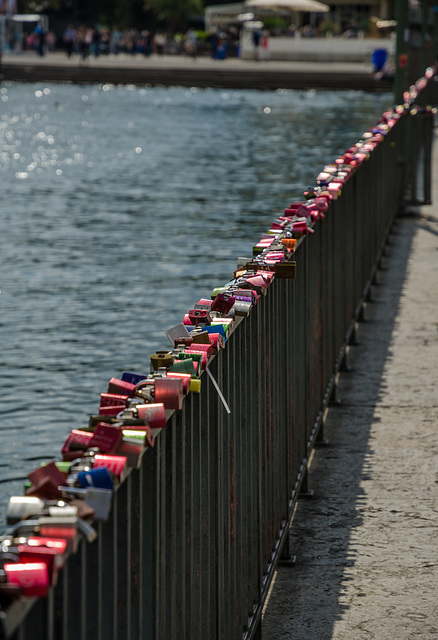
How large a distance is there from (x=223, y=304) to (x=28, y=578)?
2.10 meters

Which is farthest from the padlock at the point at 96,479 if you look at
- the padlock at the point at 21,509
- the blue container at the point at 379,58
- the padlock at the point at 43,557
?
the blue container at the point at 379,58

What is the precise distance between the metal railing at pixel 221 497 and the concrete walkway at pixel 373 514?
0.18 meters

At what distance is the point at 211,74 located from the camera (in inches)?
2377

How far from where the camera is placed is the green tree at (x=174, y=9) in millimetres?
94250

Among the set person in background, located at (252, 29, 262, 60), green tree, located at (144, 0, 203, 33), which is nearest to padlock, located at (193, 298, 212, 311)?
person in background, located at (252, 29, 262, 60)

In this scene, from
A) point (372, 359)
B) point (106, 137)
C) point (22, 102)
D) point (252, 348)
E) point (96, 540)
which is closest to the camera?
point (96, 540)

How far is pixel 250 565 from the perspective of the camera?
4.18 metres

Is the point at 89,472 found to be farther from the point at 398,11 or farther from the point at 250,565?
the point at 398,11

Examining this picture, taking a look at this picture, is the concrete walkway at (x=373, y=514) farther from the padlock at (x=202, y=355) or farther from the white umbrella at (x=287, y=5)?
the white umbrella at (x=287, y=5)

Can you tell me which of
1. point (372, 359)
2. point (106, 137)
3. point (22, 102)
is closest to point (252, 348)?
point (372, 359)

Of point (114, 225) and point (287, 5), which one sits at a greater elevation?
point (287, 5)

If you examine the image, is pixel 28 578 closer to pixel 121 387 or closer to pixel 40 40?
pixel 121 387

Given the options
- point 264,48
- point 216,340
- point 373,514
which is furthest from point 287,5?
point 216,340

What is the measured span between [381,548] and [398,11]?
12.6 metres
